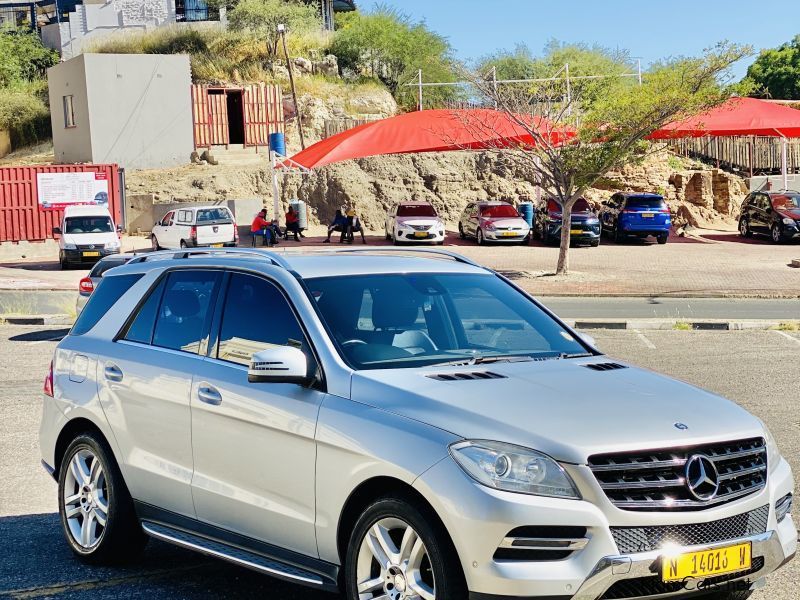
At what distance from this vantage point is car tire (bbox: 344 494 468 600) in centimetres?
427

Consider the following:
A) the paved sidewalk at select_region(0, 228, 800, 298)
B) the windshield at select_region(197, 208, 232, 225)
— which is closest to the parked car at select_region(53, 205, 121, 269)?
the paved sidewalk at select_region(0, 228, 800, 298)

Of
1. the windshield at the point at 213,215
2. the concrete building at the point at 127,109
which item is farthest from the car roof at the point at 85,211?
the concrete building at the point at 127,109

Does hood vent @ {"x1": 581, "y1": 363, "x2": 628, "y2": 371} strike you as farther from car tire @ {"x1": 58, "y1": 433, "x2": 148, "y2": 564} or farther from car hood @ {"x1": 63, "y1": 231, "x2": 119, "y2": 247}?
car hood @ {"x1": 63, "y1": 231, "x2": 119, "y2": 247}

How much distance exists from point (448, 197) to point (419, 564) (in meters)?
49.2

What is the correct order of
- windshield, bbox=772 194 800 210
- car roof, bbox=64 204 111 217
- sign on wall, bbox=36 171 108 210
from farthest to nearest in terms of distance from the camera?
sign on wall, bbox=36 171 108 210 → windshield, bbox=772 194 800 210 → car roof, bbox=64 204 111 217

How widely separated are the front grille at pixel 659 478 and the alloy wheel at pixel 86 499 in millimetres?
3091

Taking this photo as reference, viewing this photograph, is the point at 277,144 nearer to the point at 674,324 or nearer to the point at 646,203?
the point at 646,203

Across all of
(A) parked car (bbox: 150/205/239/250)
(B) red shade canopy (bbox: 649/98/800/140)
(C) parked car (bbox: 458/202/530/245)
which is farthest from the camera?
(C) parked car (bbox: 458/202/530/245)

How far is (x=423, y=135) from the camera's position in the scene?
115 feet

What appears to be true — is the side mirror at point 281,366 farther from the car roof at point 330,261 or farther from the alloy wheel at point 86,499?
the alloy wheel at point 86,499

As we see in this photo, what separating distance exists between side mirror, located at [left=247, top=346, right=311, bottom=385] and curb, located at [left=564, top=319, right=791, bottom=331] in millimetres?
14199

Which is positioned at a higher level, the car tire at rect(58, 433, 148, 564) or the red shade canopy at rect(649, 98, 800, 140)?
the red shade canopy at rect(649, 98, 800, 140)

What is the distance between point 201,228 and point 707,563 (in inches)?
1395

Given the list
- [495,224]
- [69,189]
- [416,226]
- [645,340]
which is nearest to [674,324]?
[645,340]
